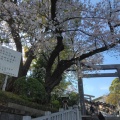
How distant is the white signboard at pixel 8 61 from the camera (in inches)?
177

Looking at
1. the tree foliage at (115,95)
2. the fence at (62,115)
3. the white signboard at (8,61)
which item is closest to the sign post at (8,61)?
the white signboard at (8,61)

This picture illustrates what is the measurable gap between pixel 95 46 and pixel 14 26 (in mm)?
3265

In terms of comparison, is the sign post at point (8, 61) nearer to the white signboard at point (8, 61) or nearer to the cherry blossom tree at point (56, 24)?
the white signboard at point (8, 61)

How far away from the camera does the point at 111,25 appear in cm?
711

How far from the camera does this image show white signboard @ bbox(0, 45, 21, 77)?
448cm

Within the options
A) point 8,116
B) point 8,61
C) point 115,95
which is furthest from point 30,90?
point 115,95

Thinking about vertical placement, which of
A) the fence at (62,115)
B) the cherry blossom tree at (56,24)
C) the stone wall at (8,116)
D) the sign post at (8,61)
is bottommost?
the stone wall at (8,116)

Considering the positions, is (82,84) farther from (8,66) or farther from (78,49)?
(8,66)

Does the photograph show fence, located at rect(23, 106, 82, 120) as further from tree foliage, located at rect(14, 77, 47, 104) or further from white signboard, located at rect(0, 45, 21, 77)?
white signboard, located at rect(0, 45, 21, 77)

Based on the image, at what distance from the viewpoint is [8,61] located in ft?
15.1

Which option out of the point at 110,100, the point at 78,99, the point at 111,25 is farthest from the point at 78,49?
the point at 110,100

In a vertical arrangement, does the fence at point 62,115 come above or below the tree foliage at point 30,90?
below

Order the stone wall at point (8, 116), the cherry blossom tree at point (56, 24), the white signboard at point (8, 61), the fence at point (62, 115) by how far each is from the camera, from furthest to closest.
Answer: the cherry blossom tree at point (56, 24) < the white signboard at point (8, 61) < the fence at point (62, 115) < the stone wall at point (8, 116)

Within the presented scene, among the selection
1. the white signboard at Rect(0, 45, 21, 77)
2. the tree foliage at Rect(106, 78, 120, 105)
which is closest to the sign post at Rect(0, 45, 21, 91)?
the white signboard at Rect(0, 45, 21, 77)
